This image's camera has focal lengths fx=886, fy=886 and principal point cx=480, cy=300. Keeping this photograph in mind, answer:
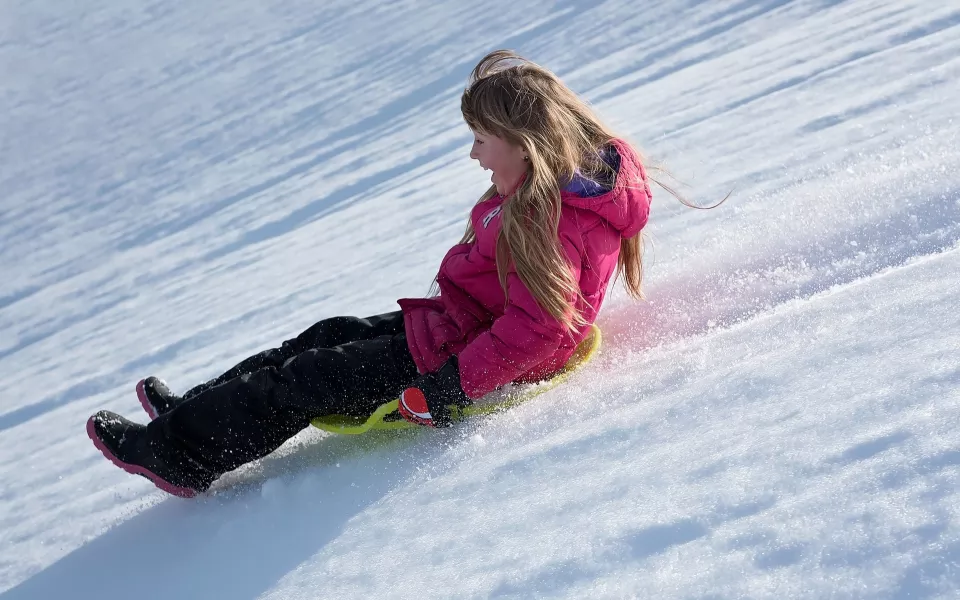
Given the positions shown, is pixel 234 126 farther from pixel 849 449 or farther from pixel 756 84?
pixel 849 449

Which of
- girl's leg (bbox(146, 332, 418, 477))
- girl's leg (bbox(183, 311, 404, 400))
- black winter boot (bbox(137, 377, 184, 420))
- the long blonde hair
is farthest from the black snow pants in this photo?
the long blonde hair

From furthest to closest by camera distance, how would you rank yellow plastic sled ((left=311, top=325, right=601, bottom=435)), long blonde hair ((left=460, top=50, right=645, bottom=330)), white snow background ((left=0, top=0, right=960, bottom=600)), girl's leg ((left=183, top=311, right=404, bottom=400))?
girl's leg ((left=183, top=311, right=404, bottom=400))
yellow plastic sled ((left=311, top=325, right=601, bottom=435))
long blonde hair ((left=460, top=50, right=645, bottom=330))
white snow background ((left=0, top=0, right=960, bottom=600))

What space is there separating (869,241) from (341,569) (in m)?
1.93

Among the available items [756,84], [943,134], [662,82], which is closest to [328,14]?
[662,82]

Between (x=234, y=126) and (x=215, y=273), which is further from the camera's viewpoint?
(x=234, y=126)

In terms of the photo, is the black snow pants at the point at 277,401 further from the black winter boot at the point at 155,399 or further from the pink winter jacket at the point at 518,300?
the black winter boot at the point at 155,399

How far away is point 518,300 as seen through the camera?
2.27 meters

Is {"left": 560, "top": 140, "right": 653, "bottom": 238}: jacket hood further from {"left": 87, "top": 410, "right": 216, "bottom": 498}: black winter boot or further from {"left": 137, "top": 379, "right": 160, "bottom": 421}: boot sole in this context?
{"left": 137, "top": 379, "right": 160, "bottom": 421}: boot sole

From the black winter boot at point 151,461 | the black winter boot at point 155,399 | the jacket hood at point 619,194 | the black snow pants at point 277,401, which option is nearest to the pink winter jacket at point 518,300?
the jacket hood at point 619,194

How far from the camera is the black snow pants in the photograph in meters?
2.45

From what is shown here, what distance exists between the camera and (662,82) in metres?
6.23

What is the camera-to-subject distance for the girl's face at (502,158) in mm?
2326

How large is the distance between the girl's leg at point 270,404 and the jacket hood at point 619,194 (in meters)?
0.68

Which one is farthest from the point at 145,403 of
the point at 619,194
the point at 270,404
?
the point at 619,194
